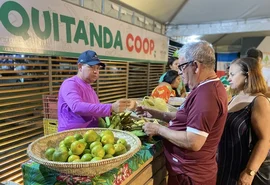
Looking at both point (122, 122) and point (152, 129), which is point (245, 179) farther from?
point (122, 122)

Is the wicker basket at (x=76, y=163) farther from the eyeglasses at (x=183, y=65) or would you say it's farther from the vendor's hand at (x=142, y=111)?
the vendor's hand at (x=142, y=111)

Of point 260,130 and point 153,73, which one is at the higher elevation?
point 153,73

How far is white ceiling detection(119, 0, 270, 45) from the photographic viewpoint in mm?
4590

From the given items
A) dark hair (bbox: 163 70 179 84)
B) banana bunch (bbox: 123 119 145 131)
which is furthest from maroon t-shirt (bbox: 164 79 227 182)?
dark hair (bbox: 163 70 179 84)

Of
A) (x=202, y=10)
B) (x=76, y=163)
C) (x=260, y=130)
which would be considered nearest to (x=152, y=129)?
(x=76, y=163)

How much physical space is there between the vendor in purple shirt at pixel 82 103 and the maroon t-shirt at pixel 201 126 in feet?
1.79

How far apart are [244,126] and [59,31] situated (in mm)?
2514

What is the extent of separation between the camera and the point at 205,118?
3.83 feet

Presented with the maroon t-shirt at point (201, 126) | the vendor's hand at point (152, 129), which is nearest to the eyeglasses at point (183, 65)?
the maroon t-shirt at point (201, 126)

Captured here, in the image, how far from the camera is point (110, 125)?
1.81 meters

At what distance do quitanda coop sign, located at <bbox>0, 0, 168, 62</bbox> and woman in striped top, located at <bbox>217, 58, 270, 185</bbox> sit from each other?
7.33 ft

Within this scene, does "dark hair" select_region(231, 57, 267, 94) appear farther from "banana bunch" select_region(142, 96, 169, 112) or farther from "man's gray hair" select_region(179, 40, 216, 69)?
"banana bunch" select_region(142, 96, 169, 112)

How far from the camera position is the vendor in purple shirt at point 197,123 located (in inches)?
46.8

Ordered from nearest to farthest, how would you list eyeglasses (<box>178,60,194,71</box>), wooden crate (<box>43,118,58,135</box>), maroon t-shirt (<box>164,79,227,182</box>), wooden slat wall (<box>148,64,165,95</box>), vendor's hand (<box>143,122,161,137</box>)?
1. maroon t-shirt (<box>164,79,227,182</box>)
2. eyeglasses (<box>178,60,194,71</box>)
3. vendor's hand (<box>143,122,161,137</box>)
4. wooden crate (<box>43,118,58,135</box>)
5. wooden slat wall (<box>148,64,165,95</box>)
